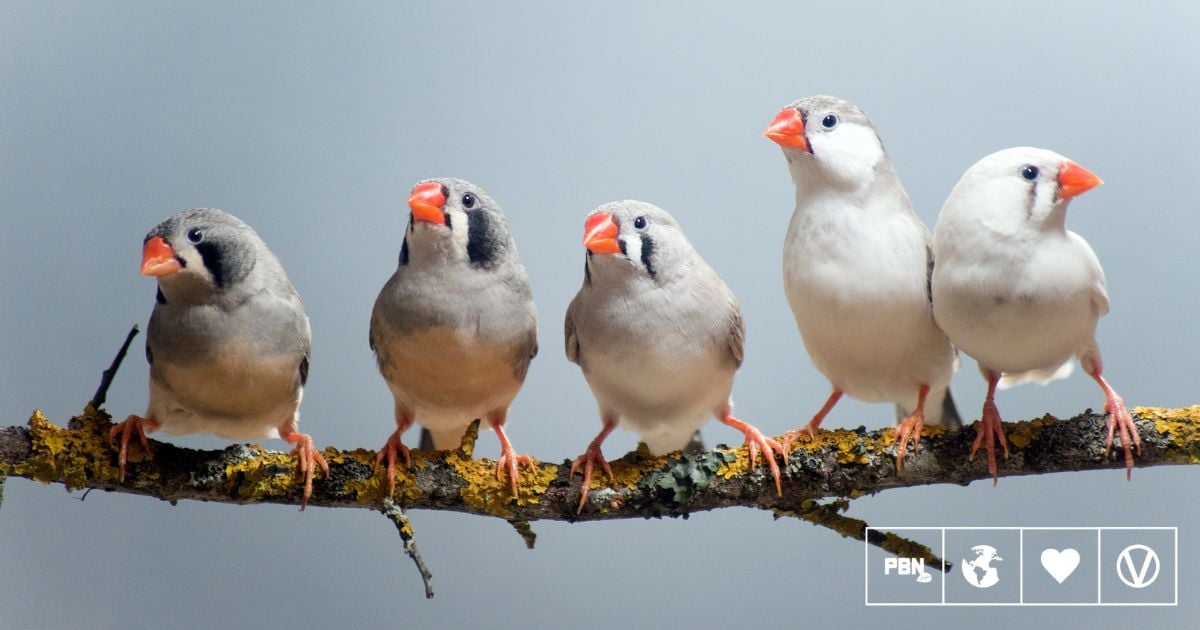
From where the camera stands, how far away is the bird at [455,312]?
2818 mm

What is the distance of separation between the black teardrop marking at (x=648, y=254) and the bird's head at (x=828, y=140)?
0.41 metres

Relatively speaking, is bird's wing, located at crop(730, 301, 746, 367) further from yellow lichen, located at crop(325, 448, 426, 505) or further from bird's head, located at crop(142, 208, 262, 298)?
bird's head, located at crop(142, 208, 262, 298)

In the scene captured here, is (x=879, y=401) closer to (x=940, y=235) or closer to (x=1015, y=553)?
(x=940, y=235)

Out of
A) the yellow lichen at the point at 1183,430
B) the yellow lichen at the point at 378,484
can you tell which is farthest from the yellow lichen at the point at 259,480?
the yellow lichen at the point at 1183,430

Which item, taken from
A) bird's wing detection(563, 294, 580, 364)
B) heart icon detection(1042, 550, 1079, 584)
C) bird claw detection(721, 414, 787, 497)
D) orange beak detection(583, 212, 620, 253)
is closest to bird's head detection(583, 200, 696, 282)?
orange beak detection(583, 212, 620, 253)

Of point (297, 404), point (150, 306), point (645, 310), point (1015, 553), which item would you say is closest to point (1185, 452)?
point (1015, 553)

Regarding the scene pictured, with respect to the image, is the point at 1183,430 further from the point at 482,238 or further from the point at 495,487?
the point at 482,238

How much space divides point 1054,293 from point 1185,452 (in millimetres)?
532

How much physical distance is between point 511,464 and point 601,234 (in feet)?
2.08

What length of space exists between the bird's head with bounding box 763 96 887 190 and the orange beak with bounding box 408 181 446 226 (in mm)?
854

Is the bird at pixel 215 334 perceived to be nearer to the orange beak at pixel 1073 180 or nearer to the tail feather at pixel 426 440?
the tail feather at pixel 426 440

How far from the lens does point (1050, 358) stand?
2758 mm

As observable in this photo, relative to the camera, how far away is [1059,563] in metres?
3.32

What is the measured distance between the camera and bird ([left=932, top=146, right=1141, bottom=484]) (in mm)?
2656
